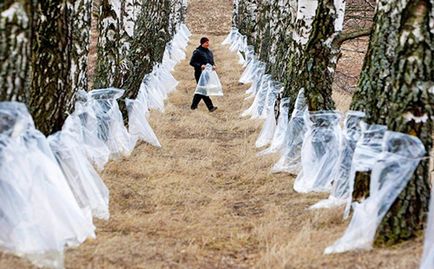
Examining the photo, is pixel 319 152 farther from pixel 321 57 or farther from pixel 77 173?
pixel 77 173

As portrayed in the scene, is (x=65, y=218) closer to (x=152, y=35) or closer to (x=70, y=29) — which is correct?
(x=70, y=29)

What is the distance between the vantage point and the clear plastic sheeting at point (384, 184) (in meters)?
4.54

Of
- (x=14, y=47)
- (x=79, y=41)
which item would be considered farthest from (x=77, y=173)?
(x=79, y=41)

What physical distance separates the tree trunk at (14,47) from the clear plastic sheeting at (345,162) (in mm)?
3090

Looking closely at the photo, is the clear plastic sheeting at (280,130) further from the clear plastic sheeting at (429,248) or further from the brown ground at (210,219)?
the clear plastic sheeting at (429,248)

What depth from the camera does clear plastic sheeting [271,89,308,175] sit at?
7.88 meters

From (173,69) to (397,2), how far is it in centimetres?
1662

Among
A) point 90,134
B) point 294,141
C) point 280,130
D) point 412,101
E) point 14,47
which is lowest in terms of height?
point 280,130

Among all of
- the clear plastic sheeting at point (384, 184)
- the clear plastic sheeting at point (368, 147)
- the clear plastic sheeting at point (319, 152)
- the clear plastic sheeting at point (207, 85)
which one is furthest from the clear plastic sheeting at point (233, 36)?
the clear plastic sheeting at point (384, 184)

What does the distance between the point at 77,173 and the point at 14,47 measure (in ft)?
5.65

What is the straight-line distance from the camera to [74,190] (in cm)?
554

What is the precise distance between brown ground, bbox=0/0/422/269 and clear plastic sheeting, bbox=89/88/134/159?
23 centimetres

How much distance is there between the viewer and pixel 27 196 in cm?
433

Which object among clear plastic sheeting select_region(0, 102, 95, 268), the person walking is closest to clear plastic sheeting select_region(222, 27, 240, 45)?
the person walking
